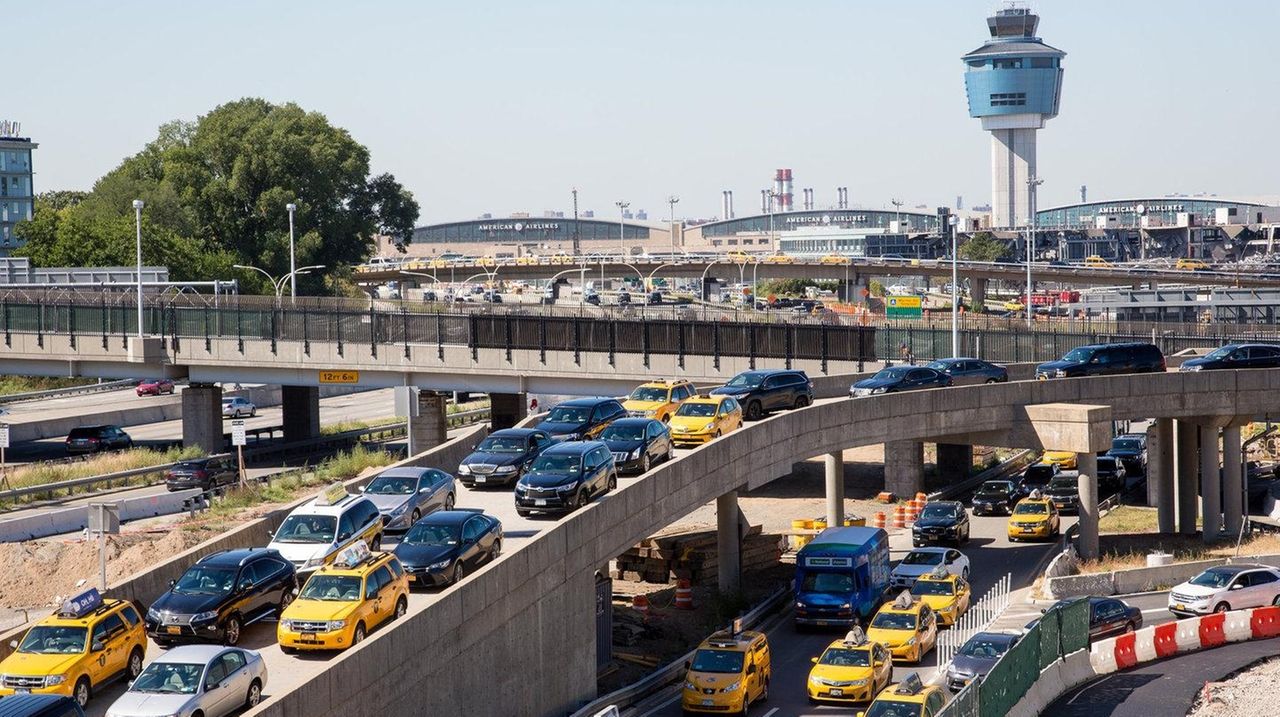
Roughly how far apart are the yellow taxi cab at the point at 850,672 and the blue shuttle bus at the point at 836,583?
556 cm

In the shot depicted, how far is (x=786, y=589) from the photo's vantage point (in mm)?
42750

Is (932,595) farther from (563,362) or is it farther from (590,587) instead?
(563,362)

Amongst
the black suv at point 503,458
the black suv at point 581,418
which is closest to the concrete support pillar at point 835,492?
the black suv at point 581,418

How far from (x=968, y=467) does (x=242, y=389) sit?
2164 inches

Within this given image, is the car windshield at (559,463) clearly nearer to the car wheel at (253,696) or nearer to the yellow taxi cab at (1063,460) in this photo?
the car wheel at (253,696)

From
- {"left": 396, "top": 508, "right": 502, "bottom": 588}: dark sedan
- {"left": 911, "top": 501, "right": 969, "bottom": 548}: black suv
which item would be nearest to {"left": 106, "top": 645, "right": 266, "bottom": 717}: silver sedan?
{"left": 396, "top": 508, "right": 502, "bottom": 588}: dark sedan

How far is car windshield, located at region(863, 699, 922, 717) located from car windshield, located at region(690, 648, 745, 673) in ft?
15.2

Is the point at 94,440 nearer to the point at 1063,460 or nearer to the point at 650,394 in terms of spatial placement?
the point at 650,394

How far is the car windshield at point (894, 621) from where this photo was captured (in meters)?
34.7

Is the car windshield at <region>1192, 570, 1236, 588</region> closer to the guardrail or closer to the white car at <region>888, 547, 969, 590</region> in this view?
the white car at <region>888, 547, 969, 590</region>

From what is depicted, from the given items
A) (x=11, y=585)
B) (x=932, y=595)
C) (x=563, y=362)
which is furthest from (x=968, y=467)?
(x=11, y=585)

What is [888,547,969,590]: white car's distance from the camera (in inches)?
1609

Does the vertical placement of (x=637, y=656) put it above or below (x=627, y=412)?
below

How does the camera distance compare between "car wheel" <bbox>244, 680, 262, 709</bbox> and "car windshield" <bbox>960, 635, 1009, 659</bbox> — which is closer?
"car wheel" <bbox>244, 680, 262, 709</bbox>
